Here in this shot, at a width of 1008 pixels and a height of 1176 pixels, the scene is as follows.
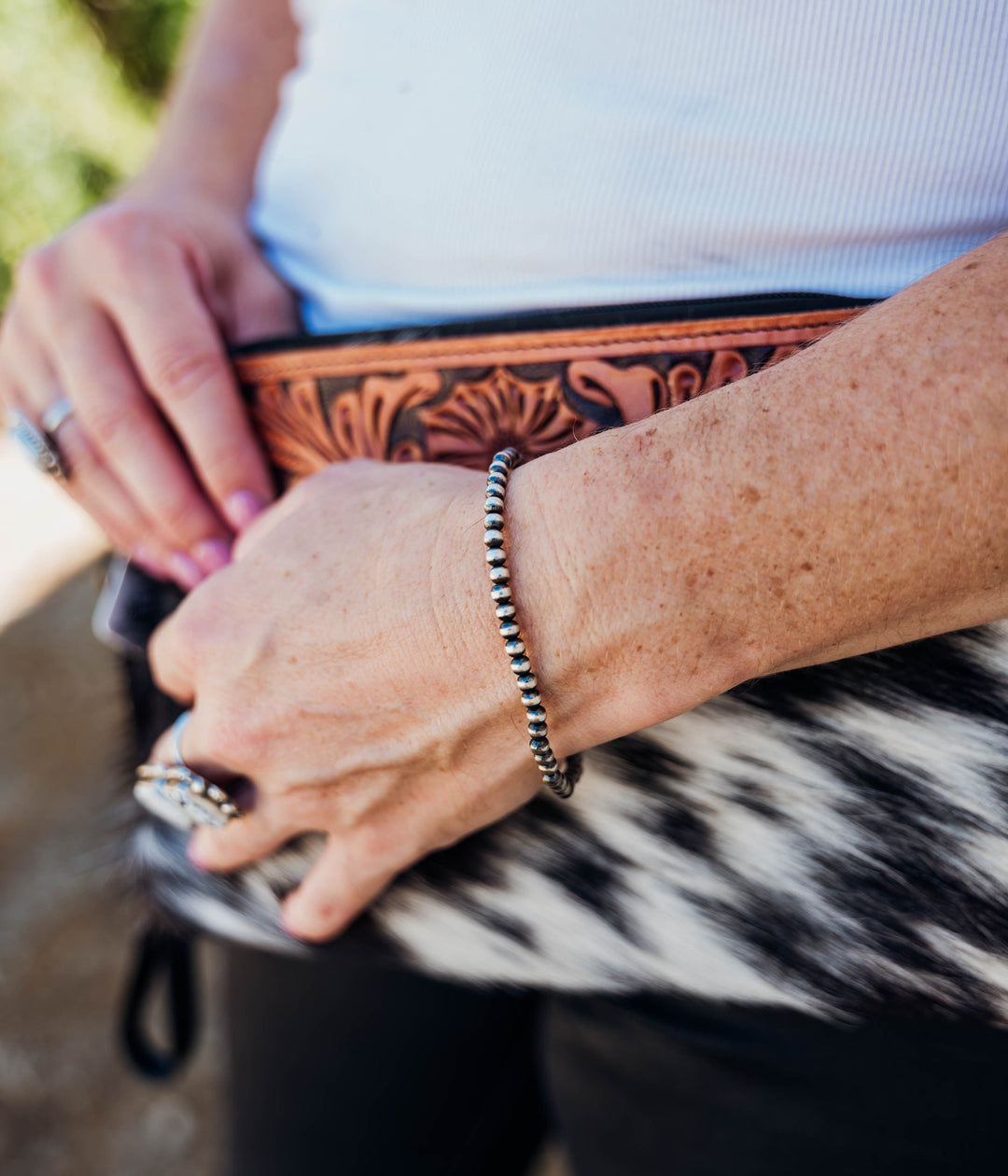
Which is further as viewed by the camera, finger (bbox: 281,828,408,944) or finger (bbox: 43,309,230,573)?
finger (bbox: 43,309,230,573)

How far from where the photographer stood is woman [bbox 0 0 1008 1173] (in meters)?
0.44

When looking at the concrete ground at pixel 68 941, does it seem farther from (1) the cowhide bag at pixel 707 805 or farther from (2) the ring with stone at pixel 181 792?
(1) the cowhide bag at pixel 707 805

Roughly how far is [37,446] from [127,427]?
11 centimetres

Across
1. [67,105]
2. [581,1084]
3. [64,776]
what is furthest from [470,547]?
[67,105]

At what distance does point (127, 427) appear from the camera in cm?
72

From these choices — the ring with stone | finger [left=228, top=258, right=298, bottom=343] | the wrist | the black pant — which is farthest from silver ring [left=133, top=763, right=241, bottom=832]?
finger [left=228, top=258, right=298, bottom=343]

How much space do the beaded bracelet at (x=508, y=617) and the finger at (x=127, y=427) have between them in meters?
0.33

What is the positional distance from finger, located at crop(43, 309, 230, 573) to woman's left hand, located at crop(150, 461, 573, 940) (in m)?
0.12

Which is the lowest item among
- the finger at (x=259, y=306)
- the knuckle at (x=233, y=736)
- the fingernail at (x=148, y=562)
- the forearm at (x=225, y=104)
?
the knuckle at (x=233, y=736)

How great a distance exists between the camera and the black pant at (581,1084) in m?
0.62

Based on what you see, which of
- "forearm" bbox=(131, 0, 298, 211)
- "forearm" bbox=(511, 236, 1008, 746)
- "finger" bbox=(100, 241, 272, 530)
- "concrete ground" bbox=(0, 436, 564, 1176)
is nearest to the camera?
"forearm" bbox=(511, 236, 1008, 746)

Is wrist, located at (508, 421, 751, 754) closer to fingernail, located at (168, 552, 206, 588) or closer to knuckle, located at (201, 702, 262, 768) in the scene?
knuckle, located at (201, 702, 262, 768)

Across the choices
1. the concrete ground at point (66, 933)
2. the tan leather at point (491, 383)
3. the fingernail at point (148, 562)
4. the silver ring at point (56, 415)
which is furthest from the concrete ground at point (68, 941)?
the tan leather at point (491, 383)

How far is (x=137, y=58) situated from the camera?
3934 mm
